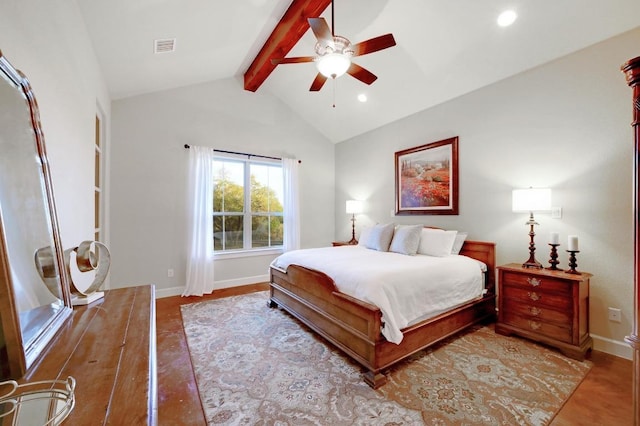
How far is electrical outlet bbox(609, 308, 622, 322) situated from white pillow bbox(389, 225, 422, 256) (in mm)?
1736

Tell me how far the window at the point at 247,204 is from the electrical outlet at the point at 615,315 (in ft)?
14.1

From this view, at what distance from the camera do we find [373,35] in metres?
3.05

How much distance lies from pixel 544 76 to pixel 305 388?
12.2 feet

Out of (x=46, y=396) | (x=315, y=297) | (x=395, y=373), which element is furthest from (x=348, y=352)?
(x=46, y=396)

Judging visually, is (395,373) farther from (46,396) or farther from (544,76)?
(544,76)

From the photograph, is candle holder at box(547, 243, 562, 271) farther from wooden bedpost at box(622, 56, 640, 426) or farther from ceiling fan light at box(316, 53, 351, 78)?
ceiling fan light at box(316, 53, 351, 78)

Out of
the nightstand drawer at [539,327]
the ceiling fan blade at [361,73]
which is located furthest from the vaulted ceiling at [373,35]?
the nightstand drawer at [539,327]

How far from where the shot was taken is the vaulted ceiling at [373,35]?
230 centimetres

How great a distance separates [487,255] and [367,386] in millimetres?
2208

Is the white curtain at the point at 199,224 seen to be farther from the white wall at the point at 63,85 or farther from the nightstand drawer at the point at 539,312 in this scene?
the nightstand drawer at the point at 539,312

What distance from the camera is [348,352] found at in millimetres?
2139

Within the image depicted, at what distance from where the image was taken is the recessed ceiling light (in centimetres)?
242

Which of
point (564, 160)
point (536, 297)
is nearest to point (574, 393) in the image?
point (536, 297)

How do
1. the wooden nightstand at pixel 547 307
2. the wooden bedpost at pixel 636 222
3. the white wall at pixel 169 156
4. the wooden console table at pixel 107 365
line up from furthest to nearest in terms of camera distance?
the white wall at pixel 169 156 → the wooden nightstand at pixel 547 307 → the wooden bedpost at pixel 636 222 → the wooden console table at pixel 107 365
